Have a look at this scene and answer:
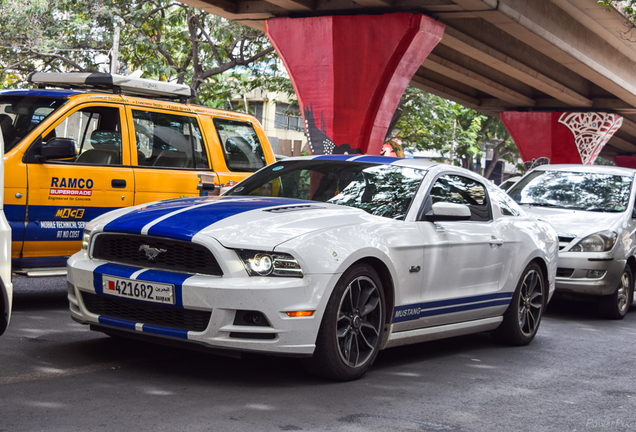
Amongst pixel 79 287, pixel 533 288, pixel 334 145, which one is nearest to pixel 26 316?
pixel 79 287

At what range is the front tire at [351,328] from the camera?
4.99 meters

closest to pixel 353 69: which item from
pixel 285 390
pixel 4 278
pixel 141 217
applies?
pixel 141 217

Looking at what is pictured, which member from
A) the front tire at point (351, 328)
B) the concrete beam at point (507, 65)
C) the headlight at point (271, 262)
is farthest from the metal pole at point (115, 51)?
the headlight at point (271, 262)

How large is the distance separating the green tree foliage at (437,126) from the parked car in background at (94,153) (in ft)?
81.4

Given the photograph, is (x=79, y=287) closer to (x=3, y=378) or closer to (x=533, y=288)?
(x=3, y=378)

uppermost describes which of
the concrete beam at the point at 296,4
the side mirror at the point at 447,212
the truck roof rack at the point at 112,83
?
the concrete beam at the point at 296,4

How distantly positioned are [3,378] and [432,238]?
2999 millimetres

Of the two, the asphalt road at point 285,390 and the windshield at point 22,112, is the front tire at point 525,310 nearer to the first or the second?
the asphalt road at point 285,390

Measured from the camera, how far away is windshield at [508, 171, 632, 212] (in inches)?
399

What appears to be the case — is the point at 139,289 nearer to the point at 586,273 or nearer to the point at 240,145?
the point at 240,145

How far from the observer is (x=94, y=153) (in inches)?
305

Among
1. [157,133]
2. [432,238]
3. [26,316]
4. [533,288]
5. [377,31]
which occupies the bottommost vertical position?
[26,316]

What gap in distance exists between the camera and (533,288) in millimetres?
7395

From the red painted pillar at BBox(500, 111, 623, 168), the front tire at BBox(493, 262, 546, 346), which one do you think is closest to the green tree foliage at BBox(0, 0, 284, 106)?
the red painted pillar at BBox(500, 111, 623, 168)
